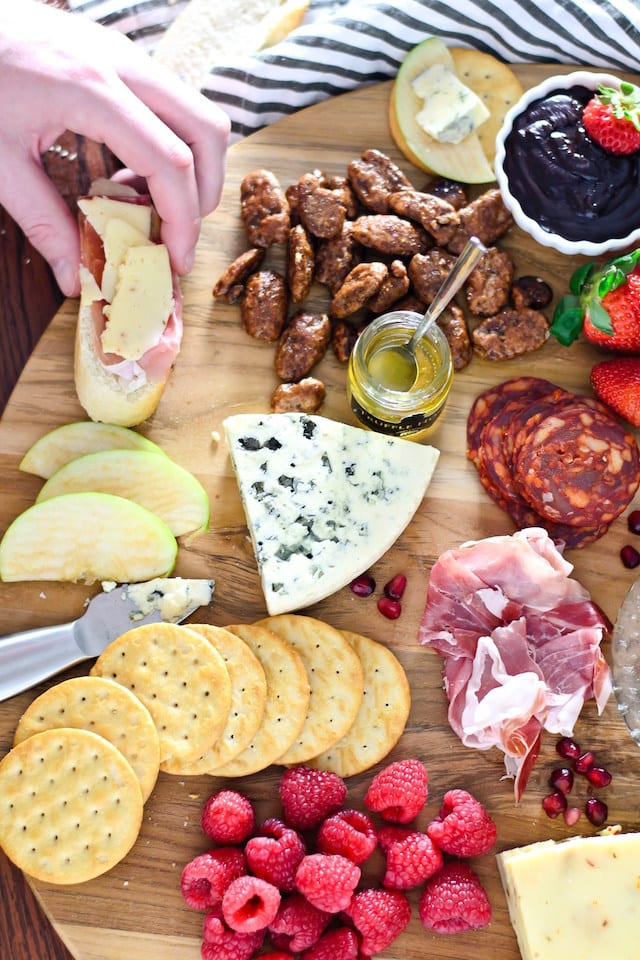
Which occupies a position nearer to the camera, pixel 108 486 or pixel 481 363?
pixel 108 486

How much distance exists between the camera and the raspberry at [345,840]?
2340 millimetres

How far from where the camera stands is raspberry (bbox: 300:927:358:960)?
→ 230 centimetres

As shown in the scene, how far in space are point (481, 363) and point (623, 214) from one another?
1.79ft

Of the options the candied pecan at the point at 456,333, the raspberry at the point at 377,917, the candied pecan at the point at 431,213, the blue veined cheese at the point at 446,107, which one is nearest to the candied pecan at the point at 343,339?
the candied pecan at the point at 456,333

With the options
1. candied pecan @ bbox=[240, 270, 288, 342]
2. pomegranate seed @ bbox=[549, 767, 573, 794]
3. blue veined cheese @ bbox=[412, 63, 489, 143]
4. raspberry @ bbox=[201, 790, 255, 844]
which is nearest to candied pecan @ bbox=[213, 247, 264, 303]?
candied pecan @ bbox=[240, 270, 288, 342]

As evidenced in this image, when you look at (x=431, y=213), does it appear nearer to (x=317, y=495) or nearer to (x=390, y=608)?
(x=317, y=495)

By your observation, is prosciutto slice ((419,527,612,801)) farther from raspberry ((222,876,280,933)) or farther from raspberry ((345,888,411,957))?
raspberry ((222,876,280,933))

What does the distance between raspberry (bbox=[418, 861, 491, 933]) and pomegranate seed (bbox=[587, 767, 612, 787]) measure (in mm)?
398

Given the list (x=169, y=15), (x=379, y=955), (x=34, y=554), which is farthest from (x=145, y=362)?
(x=379, y=955)

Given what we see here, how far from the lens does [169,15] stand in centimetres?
311

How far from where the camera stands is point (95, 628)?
2486mm

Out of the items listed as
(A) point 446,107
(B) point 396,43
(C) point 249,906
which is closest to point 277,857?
(C) point 249,906

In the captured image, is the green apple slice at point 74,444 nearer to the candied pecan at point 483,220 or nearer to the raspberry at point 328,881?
the candied pecan at point 483,220

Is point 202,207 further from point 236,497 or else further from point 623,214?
point 623,214
